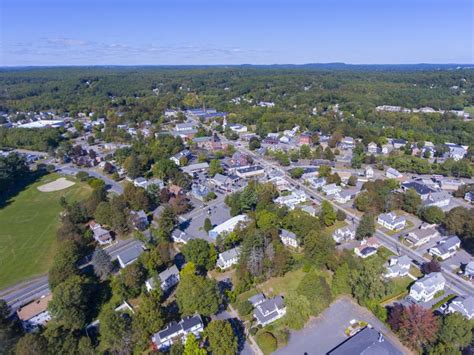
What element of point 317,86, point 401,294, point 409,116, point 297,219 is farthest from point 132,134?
point 317,86

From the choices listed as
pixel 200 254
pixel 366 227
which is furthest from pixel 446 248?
pixel 200 254

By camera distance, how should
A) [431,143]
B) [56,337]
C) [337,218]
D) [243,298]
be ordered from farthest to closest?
[431,143] < [337,218] < [243,298] < [56,337]

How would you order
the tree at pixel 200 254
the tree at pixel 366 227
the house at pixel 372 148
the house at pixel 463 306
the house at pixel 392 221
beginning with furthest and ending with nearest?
the house at pixel 372 148
the house at pixel 392 221
the tree at pixel 366 227
the tree at pixel 200 254
the house at pixel 463 306

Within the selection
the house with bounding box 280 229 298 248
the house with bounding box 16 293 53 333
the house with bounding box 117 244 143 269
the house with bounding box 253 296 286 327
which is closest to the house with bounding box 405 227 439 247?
the house with bounding box 280 229 298 248

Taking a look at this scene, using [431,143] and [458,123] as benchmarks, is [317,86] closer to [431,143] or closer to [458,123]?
[458,123]

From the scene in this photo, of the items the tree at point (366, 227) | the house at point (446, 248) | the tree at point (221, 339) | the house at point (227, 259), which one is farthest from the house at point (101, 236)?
the house at point (446, 248)

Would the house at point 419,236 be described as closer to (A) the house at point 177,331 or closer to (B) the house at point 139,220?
(A) the house at point 177,331

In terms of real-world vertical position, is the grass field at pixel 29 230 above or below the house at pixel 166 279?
below

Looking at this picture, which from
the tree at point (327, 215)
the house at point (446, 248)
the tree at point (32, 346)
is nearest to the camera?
the tree at point (32, 346)
